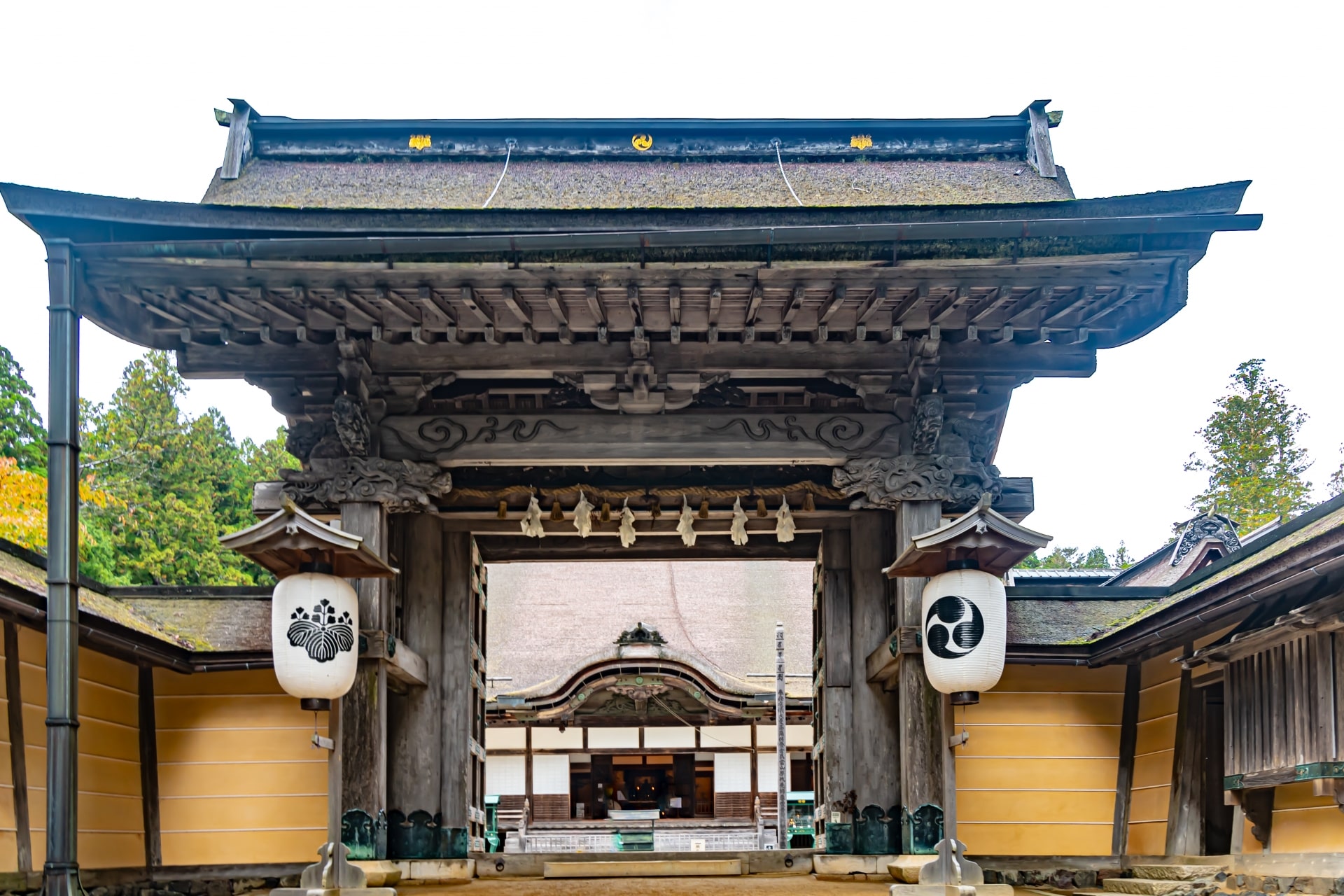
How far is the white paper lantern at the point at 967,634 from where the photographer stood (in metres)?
7.93

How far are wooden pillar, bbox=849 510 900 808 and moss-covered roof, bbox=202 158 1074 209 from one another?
2799 mm

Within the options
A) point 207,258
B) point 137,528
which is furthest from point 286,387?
point 137,528

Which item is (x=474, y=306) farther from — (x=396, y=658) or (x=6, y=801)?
(x=6, y=801)

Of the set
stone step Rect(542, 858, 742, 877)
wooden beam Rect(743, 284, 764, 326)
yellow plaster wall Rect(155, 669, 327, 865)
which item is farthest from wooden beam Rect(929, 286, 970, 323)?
yellow plaster wall Rect(155, 669, 327, 865)

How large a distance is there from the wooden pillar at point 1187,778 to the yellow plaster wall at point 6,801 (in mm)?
7933

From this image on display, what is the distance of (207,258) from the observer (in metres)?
7.84

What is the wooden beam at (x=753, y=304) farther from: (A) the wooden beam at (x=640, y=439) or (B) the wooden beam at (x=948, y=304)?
(B) the wooden beam at (x=948, y=304)

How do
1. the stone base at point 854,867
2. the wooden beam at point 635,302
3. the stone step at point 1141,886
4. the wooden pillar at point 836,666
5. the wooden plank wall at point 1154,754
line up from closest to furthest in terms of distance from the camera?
the stone step at point 1141,886
the wooden beam at point 635,302
the wooden plank wall at point 1154,754
the stone base at point 854,867
the wooden pillar at point 836,666

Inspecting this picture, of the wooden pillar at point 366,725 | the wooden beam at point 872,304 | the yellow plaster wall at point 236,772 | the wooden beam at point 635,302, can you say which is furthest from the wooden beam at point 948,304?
the yellow plaster wall at point 236,772

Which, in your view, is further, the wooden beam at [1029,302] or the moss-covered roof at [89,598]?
the wooden beam at [1029,302]

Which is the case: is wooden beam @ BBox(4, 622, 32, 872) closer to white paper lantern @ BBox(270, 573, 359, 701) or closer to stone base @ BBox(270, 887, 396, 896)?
white paper lantern @ BBox(270, 573, 359, 701)

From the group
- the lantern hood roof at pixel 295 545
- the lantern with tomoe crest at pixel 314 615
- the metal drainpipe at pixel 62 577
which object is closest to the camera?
the metal drainpipe at pixel 62 577

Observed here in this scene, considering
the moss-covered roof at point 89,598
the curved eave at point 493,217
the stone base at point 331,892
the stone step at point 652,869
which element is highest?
the curved eave at point 493,217

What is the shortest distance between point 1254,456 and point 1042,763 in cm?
2183
